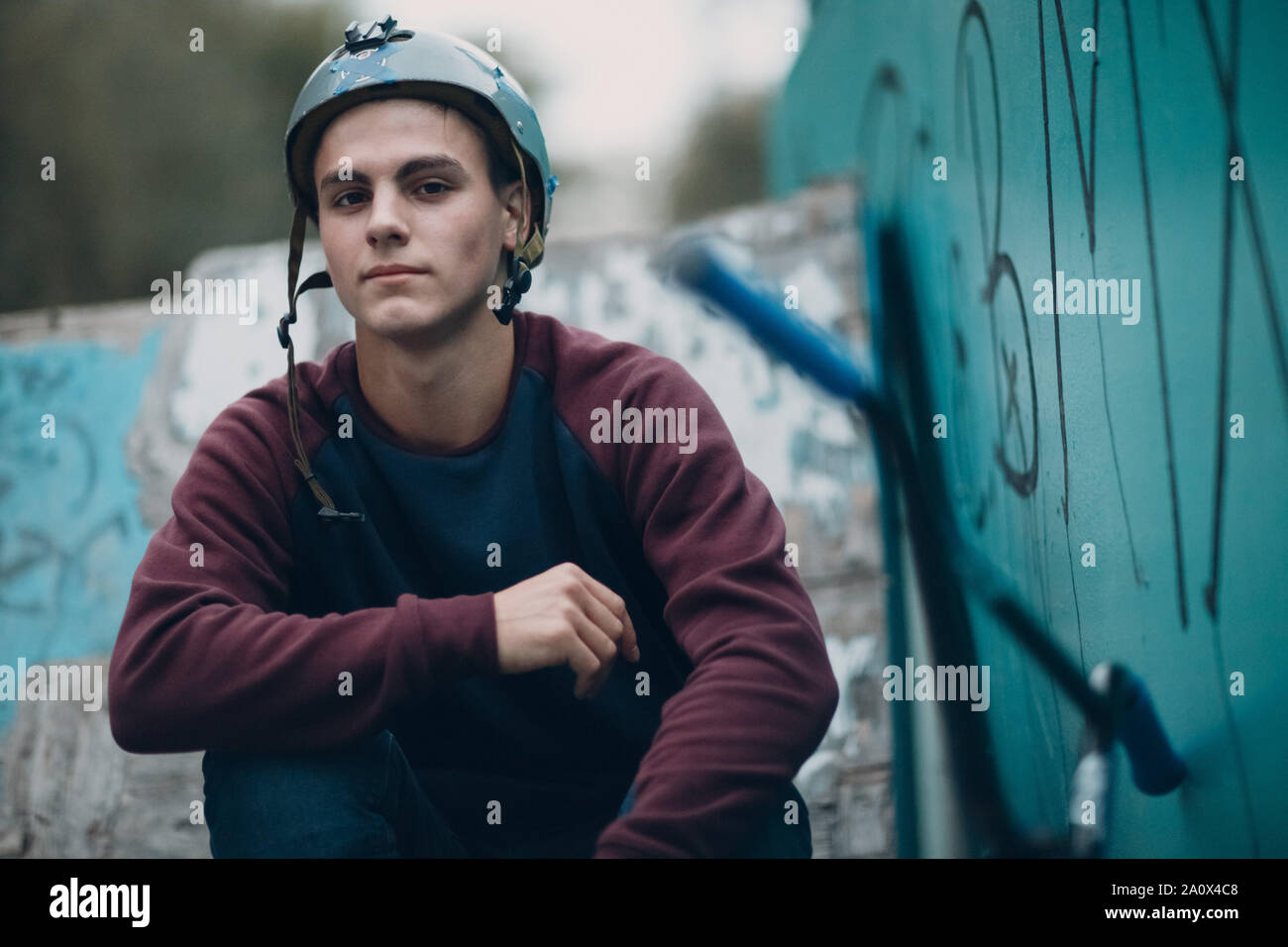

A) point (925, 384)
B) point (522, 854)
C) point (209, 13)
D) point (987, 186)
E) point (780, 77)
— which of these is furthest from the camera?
point (209, 13)

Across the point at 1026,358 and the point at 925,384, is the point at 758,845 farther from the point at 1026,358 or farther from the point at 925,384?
the point at 925,384

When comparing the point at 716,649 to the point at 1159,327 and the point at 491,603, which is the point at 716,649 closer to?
the point at 491,603

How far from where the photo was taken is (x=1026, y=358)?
8.08 ft

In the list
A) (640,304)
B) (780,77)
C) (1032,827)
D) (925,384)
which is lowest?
(1032,827)

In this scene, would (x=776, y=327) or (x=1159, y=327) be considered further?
(x=776, y=327)

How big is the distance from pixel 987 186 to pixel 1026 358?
1.59 ft

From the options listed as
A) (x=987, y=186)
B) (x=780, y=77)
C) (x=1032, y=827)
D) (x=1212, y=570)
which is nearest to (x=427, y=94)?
(x=987, y=186)

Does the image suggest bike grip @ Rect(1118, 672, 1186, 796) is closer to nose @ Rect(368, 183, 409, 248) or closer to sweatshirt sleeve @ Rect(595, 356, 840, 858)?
sweatshirt sleeve @ Rect(595, 356, 840, 858)

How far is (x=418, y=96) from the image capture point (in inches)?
88.0
